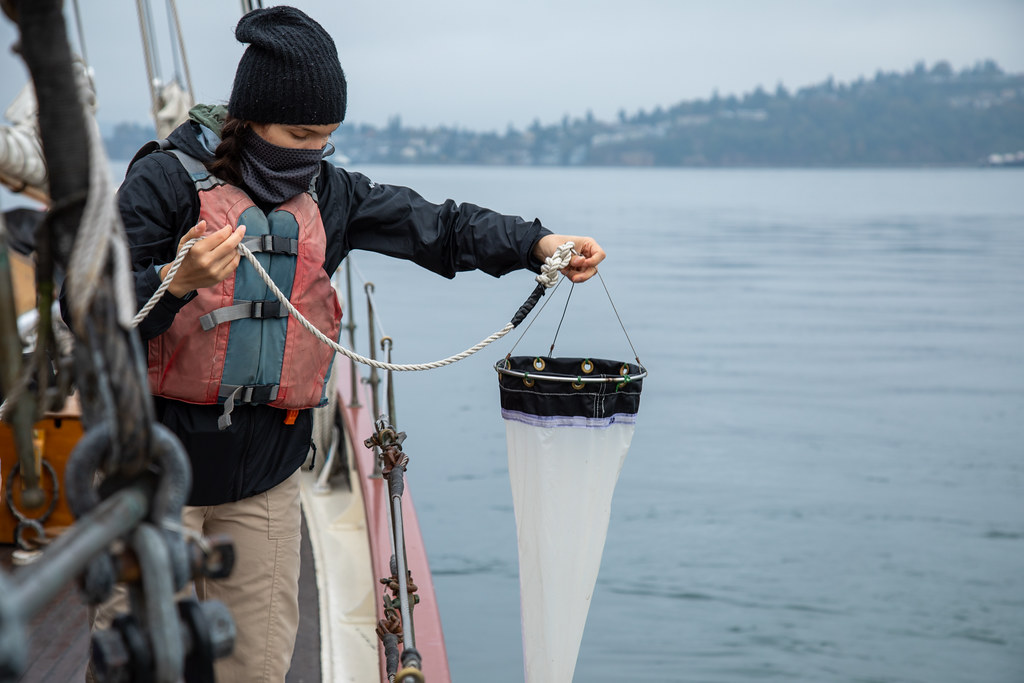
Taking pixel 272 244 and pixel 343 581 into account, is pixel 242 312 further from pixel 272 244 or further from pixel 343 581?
pixel 343 581

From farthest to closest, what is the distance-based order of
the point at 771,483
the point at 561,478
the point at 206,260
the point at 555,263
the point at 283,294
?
1. the point at 771,483
2. the point at 561,478
3. the point at 555,263
4. the point at 283,294
5. the point at 206,260

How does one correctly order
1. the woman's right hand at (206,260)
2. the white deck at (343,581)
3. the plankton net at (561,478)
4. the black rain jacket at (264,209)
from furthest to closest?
1. the white deck at (343,581)
2. the plankton net at (561,478)
3. the black rain jacket at (264,209)
4. the woman's right hand at (206,260)

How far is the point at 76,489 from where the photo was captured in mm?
937

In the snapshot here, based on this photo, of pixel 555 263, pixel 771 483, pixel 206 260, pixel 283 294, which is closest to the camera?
pixel 206 260

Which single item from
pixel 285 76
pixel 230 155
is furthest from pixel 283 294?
pixel 285 76

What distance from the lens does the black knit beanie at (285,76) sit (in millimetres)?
1921

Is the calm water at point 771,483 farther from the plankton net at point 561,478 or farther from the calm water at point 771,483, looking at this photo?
the plankton net at point 561,478

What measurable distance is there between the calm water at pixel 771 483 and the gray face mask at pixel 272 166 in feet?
3.28

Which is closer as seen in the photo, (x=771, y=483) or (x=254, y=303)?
(x=254, y=303)

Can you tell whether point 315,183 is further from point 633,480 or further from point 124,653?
point 633,480

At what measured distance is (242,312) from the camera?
1.98m

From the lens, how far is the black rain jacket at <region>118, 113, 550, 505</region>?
1851mm

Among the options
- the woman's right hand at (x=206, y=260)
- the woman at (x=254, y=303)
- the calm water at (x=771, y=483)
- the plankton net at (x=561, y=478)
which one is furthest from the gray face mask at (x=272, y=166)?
the calm water at (x=771, y=483)

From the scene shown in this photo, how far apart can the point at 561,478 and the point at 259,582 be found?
0.77 metres
